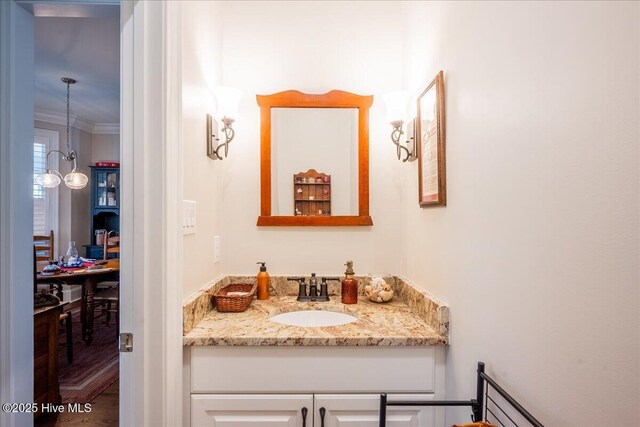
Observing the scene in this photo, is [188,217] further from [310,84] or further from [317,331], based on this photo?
[310,84]

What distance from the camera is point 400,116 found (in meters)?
1.65

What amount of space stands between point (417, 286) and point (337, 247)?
47 centimetres

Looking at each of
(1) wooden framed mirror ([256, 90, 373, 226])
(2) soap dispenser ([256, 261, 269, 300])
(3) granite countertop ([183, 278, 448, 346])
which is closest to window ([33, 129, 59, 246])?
(1) wooden framed mirror ([256, 90, 373, 226])

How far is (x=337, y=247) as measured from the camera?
1.84 m

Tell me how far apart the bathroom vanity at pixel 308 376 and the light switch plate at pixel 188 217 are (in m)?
0.27

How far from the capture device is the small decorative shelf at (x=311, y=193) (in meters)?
1.83

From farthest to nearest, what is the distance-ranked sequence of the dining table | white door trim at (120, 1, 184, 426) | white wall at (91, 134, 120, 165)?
1. white wall at (91, 134, 120, 165)
2. the dining table
3. white door trim at (120, 1, 184, 426)

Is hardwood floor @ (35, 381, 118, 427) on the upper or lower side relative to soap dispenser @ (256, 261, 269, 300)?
lower

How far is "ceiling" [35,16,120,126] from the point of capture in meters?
2.60

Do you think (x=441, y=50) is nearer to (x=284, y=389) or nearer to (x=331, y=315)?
(x=331, y=315)

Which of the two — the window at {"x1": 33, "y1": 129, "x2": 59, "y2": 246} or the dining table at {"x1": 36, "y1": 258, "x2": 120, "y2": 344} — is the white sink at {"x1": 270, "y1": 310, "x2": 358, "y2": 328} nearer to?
the dining table at {"x1": 36, "y1": 258, "x2": 120, "y2": 344}

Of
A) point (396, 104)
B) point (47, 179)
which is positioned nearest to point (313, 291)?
point (396, 104)

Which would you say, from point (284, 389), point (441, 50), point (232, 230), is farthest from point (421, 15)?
point (284, 389)

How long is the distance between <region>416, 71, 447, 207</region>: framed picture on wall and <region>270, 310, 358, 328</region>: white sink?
2.03 feet
